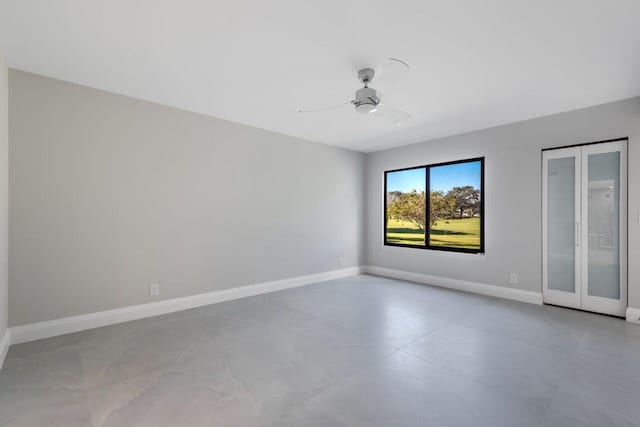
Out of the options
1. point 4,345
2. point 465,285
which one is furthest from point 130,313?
point 465,285

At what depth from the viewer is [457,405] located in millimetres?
1902

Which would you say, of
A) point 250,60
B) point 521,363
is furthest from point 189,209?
point 521,363

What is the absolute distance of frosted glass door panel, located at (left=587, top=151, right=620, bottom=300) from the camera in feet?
11.8

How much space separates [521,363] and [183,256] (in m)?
3.72

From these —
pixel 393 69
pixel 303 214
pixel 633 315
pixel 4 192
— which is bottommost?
pixel 633 315

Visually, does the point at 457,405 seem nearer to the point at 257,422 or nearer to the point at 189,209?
the point at 257,422

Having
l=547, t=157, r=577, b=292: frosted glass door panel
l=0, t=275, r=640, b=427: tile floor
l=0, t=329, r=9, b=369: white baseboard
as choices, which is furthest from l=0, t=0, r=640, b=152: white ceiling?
A: l=0, t=275, r=640, b=427: tile floor

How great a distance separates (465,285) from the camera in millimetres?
4789

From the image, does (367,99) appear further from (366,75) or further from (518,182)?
(518,182)

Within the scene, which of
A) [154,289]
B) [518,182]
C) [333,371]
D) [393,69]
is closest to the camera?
[333,371]

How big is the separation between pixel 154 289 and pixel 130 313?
34 cm

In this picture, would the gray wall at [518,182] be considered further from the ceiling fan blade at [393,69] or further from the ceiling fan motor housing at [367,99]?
the ceiling fan blade at [393,69]

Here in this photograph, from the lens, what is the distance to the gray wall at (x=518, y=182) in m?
3.46

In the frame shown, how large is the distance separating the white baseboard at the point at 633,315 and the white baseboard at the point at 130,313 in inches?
164
